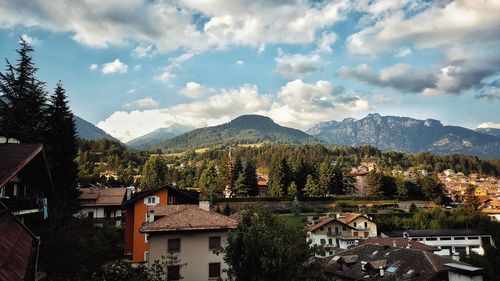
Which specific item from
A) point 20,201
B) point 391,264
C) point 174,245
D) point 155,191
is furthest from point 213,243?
point 391,264

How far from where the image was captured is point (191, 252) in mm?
28984

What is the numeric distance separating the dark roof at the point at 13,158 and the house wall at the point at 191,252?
1939 centimetres

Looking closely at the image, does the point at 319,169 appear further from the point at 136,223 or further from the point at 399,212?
the point at 136,223

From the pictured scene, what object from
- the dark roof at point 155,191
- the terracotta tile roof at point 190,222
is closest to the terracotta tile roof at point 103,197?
the dark roof at point 155,191

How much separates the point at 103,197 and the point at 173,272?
3946 cm

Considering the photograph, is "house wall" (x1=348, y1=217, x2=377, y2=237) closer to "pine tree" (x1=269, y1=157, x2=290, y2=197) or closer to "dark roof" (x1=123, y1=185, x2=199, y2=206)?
"pine tree" (x1=269, y1=157, x2=290, y2=197)

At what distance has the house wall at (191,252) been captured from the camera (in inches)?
1125

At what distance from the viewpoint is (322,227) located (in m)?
76.2

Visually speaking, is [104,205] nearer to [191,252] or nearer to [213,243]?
[191,252]

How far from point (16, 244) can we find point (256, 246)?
11242 millimetres

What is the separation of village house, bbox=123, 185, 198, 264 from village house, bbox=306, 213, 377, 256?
3523 cm

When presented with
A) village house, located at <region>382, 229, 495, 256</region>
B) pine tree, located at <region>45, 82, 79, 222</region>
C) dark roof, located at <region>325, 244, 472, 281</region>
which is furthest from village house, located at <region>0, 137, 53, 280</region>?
village house, located at <region>382, 229, 495, 256</region>

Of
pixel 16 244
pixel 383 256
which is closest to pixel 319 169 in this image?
pixel 383 256

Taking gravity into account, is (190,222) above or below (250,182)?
below
